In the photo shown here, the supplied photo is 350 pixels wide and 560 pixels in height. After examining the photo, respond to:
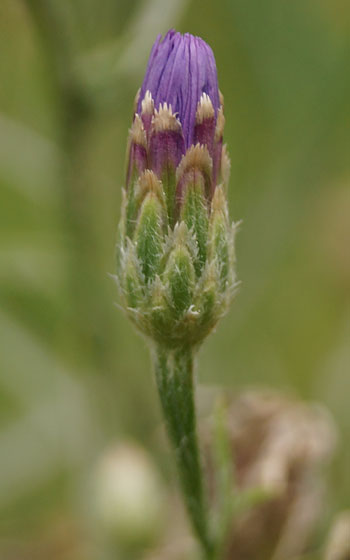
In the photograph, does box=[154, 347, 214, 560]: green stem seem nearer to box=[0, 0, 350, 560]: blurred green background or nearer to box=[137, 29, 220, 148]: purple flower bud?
box=[137, 29, 220, 148]: purple flower bud

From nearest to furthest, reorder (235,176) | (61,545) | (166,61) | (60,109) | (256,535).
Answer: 1. (166,61)
2. (256,535)
3. (60,109)
4. (61,545)
5. (235,176)

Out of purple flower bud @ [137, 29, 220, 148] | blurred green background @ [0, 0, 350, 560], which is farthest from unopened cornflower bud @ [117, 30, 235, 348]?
blurred green background @ [0, 0, 350, 560]

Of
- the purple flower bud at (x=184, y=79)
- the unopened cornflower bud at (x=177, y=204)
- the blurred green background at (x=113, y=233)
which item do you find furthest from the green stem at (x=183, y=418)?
the blurred green background at (x=113, y=233)

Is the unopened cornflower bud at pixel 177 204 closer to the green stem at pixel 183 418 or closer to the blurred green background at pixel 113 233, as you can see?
the green stem at pixel 183 418

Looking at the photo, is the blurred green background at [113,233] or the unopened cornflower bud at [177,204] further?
the blurred green background at [113,233]

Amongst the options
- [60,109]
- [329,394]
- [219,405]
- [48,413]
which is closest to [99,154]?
[60,109]

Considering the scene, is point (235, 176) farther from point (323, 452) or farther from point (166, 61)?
point (166, 61)
